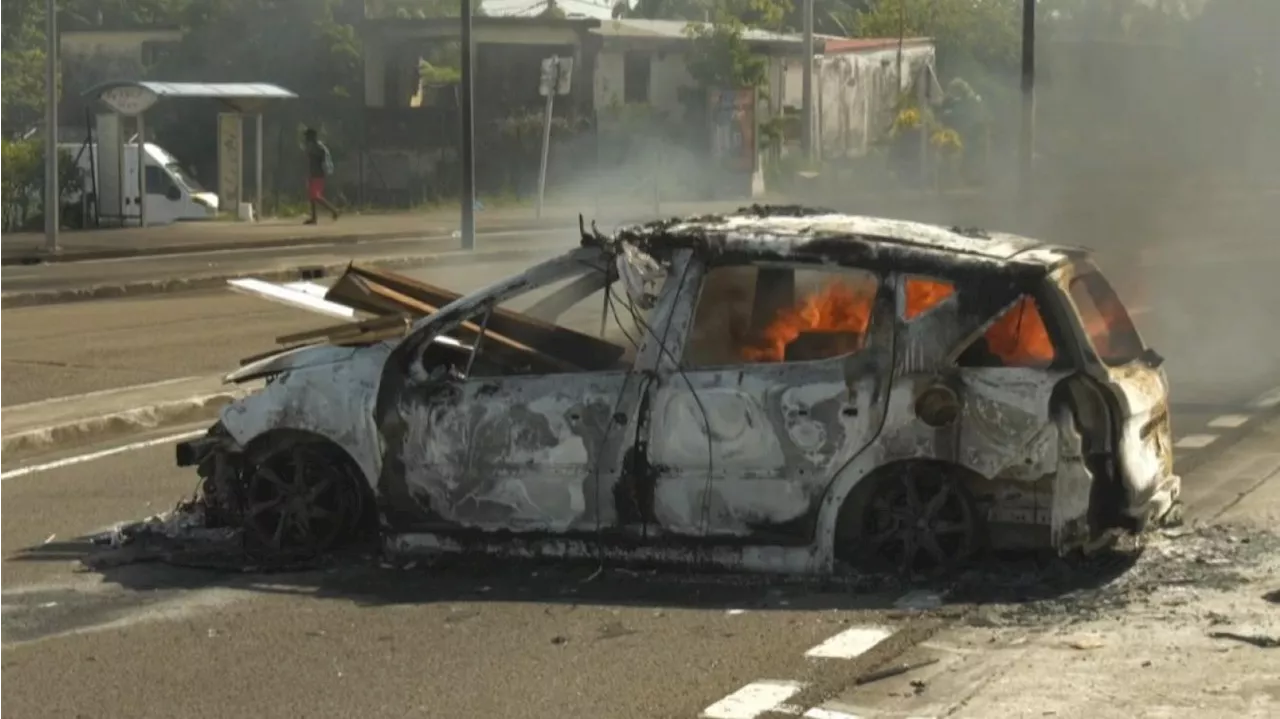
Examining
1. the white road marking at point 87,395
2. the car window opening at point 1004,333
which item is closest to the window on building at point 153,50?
the white road marking at point 87,395

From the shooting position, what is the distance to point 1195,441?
1237 cm

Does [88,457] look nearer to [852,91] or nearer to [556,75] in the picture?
[556,75]

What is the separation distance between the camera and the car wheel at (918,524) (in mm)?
8219

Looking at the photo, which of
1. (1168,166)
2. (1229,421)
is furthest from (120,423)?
(1168,166)

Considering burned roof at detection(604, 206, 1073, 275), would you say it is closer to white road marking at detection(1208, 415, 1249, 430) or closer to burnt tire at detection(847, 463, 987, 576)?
burnt tire at detection(847, 463, 987, 576)

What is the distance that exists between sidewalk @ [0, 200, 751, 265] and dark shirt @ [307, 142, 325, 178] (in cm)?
100

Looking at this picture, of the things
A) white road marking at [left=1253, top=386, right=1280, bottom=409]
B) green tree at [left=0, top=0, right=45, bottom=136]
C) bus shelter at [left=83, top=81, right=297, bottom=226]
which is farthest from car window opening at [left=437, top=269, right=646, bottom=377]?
green tree at [left=0, top=0, right=45, bottom=136]

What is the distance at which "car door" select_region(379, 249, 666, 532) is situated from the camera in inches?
333

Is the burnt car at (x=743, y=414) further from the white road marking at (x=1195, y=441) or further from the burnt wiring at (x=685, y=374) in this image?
the white road marking at (x=1195, y=441)

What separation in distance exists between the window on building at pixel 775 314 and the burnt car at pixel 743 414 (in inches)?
0.5

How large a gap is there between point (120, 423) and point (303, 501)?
4.63m

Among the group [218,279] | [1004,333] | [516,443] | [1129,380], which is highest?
[1004,333]

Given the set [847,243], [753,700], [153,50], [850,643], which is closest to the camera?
[753,700]

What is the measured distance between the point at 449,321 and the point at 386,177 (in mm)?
39749
